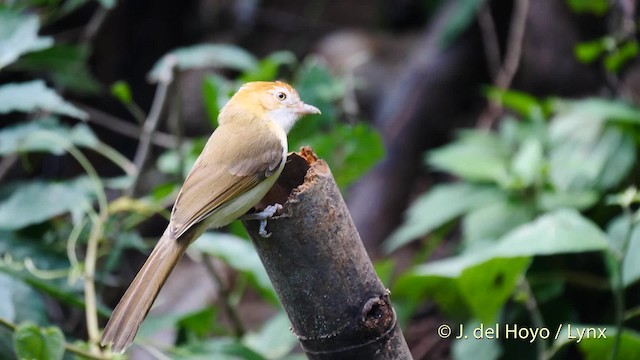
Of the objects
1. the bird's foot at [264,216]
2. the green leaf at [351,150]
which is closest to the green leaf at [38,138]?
the green leaf at [351,150]

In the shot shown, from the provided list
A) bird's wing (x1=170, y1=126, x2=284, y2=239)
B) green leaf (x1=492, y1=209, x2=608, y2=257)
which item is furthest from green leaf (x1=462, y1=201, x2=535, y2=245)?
bird's wing (x1=170, y1=126, x2=284, y2=239)

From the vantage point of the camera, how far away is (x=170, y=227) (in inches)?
93.4

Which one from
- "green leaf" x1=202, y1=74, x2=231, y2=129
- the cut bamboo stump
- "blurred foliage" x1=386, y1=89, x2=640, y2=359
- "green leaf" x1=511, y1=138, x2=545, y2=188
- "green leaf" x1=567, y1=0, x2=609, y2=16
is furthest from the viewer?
"green leaf" x1=567, y1=0, x2=609, y2=16

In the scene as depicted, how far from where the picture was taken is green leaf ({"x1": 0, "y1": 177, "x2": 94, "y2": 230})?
10.4 ft

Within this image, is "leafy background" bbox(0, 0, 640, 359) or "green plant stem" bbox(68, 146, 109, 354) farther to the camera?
"leafy background" bbox(0, 0, 640, 359)

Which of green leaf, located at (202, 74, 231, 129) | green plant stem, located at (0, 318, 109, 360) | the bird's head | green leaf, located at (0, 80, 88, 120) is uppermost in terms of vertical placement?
the bird's head

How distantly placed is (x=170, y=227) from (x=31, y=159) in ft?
7.07

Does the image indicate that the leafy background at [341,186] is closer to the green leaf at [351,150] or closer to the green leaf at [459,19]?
the green leaf at [351,150]

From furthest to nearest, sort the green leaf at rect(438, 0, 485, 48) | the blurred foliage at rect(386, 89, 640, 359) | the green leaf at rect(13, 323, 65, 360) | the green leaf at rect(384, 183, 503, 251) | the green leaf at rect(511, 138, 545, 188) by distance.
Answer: the green leaf at rect(438, 0, 485, 48), the green leaf at rect(384, 183, 503, 251), the green leaf at rect(511, 138, 545, 188), the blurred foliage at rect(386, 89, 640, 359), the green leaf at rect(13, 323, 65, 360)

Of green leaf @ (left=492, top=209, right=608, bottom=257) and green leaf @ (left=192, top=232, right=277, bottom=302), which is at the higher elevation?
green leaf @ (left=492, top=209, right=608, bottom=257)

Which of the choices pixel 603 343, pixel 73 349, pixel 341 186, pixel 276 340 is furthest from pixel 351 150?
pixel 73 349

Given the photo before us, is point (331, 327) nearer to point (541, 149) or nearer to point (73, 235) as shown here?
point (73, 235)

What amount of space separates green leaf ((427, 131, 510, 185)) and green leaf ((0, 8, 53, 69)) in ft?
7.43

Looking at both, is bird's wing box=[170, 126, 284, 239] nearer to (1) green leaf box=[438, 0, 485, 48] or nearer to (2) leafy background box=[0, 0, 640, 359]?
(2) leafy background box=[0, 0, 640, 359]
